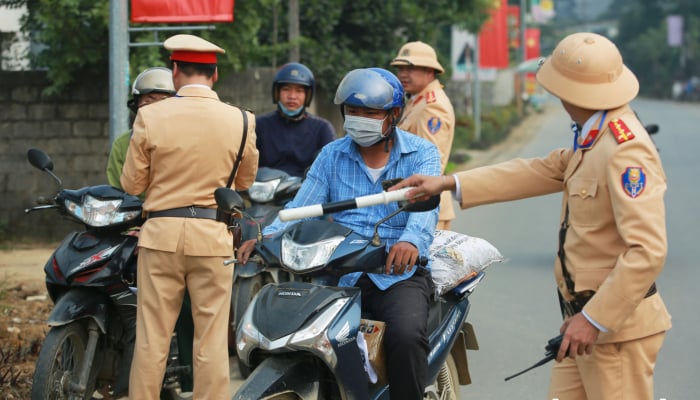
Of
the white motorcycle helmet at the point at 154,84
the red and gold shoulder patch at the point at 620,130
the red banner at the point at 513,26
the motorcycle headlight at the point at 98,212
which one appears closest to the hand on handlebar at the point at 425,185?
the red and gold shoulder patch at the point at 620,130

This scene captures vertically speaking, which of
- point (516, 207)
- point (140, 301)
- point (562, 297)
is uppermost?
point (562, 297)

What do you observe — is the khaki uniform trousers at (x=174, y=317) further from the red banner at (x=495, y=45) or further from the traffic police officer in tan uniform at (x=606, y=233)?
the red banner at (x=495, y=45)

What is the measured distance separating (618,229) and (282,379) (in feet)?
4.16

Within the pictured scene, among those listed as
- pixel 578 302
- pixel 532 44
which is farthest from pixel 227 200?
pixel 532 44

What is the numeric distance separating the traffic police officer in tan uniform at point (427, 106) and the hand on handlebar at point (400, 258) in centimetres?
274

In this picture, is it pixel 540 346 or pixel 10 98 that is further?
pixel 10 98

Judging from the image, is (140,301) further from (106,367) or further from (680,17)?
(680,17)

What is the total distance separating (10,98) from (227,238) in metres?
7.09

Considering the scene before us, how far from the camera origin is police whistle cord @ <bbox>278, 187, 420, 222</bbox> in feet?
12.1

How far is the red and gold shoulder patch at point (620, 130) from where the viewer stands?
3285 mm

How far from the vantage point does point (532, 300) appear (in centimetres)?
852

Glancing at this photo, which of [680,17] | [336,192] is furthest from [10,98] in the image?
[680,17]

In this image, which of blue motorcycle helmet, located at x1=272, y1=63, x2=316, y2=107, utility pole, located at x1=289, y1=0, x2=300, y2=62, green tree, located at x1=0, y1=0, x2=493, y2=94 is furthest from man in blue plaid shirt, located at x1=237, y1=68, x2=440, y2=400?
utility pole, located at x1=289, y1=0, x2=300, y2=62

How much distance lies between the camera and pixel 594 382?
11.2 feet
